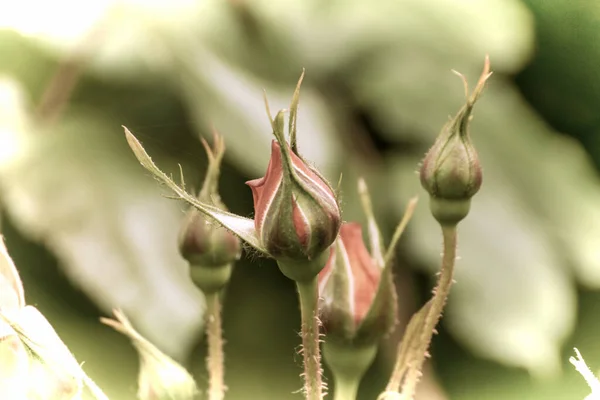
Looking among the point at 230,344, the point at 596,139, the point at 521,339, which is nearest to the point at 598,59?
the point at 596,139

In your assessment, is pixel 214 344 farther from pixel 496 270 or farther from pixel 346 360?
pixel 496 270

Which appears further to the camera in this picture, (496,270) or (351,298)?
(496,270)

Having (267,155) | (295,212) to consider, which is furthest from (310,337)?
(267,155)

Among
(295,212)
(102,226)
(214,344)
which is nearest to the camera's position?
(295,212)

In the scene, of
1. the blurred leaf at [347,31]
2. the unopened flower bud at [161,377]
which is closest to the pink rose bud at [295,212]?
the unopened flower bud at [161,377]

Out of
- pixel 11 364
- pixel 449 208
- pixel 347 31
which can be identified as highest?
pixel 347 31

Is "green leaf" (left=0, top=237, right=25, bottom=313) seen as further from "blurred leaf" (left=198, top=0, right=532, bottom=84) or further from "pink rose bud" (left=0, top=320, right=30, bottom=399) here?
"blurred leaf" (left=198, top=0, right=532, bottom=84)

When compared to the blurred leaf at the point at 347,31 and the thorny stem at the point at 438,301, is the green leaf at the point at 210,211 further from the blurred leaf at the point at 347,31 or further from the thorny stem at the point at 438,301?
the blurred leaf at the point at 347,31

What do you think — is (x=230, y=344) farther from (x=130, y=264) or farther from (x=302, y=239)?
(x=302, y=239)
